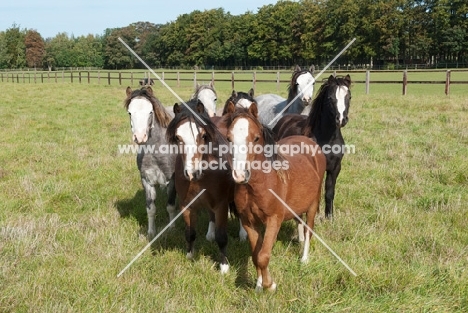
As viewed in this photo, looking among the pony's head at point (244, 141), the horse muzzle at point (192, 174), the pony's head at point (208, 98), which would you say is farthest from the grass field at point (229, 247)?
the pony's head at point (208, 98)

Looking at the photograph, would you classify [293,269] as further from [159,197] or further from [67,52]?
[67,52]

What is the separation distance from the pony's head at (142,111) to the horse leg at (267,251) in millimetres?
1647

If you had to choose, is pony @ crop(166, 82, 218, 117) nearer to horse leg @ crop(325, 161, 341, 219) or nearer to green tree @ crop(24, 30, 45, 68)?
horse leg @ crop(325, 161, 341, 219)

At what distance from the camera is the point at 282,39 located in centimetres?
7625

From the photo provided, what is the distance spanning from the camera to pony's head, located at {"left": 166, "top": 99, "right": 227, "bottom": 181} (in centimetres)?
319

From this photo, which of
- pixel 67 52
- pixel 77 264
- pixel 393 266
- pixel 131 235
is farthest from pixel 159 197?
pixel 67 52

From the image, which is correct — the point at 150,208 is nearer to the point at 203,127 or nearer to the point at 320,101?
the point at 203,127

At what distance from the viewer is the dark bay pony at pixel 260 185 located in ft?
9.23

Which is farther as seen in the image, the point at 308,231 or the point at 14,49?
the point at 14,49

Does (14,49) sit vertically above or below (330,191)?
above

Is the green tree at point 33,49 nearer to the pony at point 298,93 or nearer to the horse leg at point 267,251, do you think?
the pony at point 298,93

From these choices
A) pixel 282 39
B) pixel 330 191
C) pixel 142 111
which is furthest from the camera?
pixel 282 39

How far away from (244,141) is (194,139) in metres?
A: 0.60

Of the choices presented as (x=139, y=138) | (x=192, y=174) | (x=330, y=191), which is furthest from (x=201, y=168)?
(x=330, y=191)
